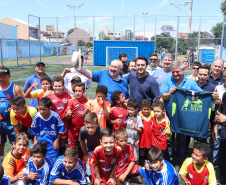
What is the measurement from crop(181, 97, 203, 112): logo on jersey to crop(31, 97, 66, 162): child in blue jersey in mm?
2386

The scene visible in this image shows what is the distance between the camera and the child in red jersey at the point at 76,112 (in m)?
4.38

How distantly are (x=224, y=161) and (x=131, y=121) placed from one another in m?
1.85

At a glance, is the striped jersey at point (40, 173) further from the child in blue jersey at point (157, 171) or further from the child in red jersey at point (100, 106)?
the child in blue jersey at point (157, 171)

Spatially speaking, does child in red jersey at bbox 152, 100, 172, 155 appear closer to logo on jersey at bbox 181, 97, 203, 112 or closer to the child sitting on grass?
logo on jersey at bbox 181, 97, 203, 112

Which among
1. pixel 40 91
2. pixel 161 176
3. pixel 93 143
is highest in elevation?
pixel 40 91

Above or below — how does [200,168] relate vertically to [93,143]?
below

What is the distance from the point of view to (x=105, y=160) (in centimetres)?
362

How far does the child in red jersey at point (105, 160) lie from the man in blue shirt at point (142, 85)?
4.19ft

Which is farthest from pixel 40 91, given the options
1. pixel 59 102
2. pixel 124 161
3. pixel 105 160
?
pixel 124 161

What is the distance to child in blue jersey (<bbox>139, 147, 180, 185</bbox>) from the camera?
321 cm

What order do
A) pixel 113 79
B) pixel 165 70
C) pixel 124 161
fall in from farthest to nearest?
pixel 165 70 → pixel 113 79 → pixel 124 161

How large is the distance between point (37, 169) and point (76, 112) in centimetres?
134

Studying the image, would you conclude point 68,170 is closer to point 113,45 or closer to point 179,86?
point 179,86

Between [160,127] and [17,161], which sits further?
[160,127]
